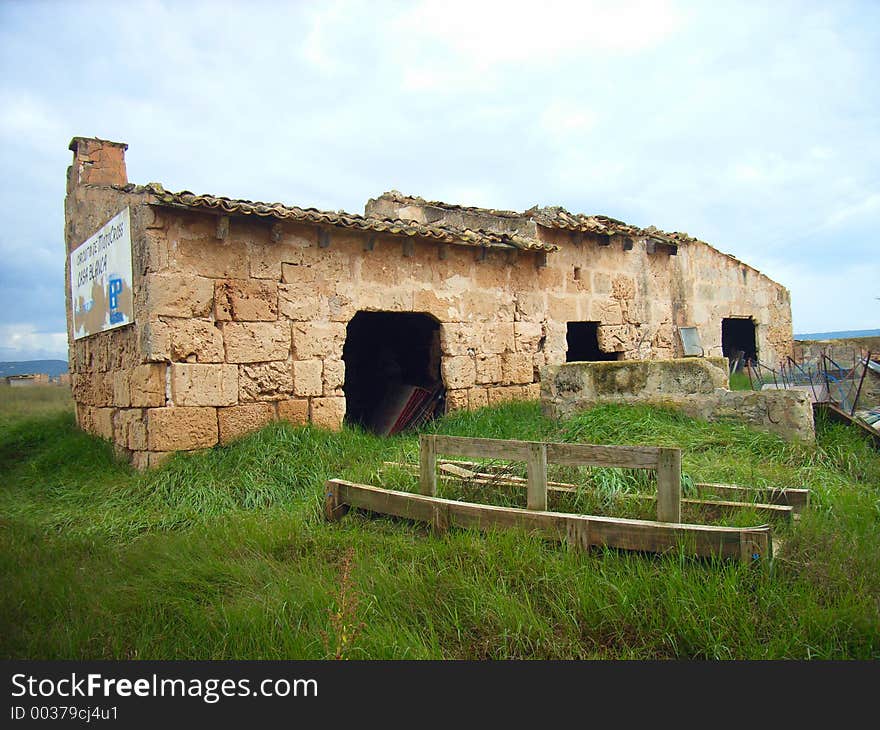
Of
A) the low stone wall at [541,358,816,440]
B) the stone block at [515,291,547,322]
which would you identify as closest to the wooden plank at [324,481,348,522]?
the low stone wall at [541,358,816,440]

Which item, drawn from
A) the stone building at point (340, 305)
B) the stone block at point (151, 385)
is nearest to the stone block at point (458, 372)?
the stone building at point (340, 305)

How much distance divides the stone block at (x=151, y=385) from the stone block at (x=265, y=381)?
0.79 meters

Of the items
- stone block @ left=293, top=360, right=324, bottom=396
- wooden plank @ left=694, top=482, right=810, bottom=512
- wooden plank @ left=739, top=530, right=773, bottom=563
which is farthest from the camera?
stone block @ left=293, top=360, right=324, bottom=396

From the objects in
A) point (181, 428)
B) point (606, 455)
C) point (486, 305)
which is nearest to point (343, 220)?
point (486, 305)

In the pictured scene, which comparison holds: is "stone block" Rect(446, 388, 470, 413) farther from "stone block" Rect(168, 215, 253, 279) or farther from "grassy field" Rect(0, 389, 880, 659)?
"stone block" Rect(168, 215, 253, 279)

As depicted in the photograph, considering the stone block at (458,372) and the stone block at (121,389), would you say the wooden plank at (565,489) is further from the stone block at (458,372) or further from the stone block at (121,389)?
the stone block at (121,389)

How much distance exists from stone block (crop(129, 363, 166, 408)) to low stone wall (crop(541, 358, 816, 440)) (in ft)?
13.2

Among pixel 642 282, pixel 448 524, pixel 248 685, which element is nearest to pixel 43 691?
pixel 248 685

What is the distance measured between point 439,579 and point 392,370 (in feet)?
25.0

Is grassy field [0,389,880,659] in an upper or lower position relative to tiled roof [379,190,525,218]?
lower

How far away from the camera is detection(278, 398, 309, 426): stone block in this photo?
729cm

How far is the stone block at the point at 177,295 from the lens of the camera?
6.54m
